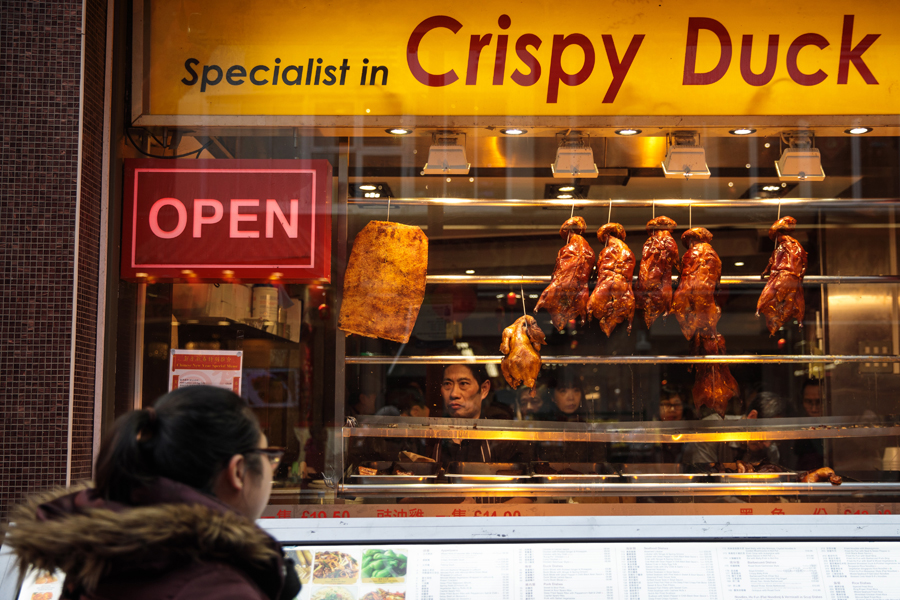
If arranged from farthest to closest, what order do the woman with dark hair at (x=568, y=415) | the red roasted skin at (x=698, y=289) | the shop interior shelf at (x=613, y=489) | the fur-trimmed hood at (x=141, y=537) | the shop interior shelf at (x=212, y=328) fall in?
the woman with dark hair at (x=568, y=415)
the red roasted skin at (x=698, y=289)
the shop interior shelf at (x=613, y=489)
the shop interior shelf at (x=212, y=328)
the fur-trimmed hood at (x=141, y=537)

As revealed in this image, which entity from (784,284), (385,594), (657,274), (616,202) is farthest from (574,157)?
(385,594)

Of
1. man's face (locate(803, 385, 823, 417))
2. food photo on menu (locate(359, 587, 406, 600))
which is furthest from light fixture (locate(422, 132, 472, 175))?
man's face (locate(803, 385, 823, 417))

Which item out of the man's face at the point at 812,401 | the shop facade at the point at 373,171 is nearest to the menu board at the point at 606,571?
the shop facade at the point at 373,171

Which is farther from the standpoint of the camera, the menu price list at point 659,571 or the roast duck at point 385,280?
the roast duck at point 385,280

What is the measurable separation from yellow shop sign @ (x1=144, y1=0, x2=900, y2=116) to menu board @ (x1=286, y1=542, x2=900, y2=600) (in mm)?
2481

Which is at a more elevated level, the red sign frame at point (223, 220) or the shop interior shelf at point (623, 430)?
the red sign frame at point (223, 220)

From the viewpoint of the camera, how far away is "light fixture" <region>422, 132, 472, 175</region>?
439cm

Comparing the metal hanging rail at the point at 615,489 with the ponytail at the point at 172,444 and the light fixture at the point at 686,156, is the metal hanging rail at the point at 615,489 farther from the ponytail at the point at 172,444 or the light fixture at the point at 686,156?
the ponytail at the point at 172,444

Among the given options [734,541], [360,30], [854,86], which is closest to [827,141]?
[854,86]

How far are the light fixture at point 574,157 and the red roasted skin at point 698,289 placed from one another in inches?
39.7

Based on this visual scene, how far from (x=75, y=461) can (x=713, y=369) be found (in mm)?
4349

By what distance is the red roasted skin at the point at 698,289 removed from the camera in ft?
15.8

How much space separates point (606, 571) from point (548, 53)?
290 centimetres

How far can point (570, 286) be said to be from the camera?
4.85 m
